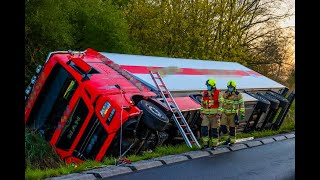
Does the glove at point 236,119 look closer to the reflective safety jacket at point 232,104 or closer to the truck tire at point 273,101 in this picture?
the reflective safety jacket at point 232,104

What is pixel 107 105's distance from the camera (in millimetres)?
8930

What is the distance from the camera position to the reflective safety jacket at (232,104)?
11508 mm

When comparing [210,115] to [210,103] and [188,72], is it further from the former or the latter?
Result: [188,72]

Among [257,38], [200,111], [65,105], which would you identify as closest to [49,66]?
[65,105]

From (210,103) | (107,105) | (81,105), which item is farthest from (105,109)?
(210,103)

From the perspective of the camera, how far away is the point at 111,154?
360 inches

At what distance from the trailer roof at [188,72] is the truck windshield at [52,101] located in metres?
1.67

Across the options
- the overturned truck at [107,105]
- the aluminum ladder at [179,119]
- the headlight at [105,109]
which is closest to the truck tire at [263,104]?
the overturned truck at [107,105]

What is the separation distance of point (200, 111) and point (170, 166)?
9.51 feet

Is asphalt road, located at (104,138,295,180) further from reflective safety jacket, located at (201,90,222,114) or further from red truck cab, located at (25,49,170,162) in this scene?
red truck cab, located at (25,49,170,162)

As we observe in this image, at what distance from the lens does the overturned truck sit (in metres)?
9.03

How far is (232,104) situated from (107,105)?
3.78m

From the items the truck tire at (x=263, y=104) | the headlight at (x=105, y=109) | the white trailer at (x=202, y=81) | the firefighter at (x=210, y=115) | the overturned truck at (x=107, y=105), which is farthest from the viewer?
the truck tire at (x=263, y=104)
